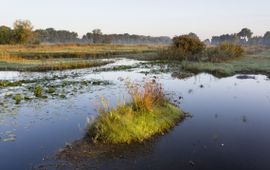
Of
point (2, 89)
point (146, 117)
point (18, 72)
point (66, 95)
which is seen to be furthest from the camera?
point (18, 72)

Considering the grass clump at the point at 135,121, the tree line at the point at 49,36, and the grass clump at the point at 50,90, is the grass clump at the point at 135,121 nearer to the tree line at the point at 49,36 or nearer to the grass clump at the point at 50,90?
the grass clump at the point at 50,90

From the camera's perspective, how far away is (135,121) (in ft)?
40.3

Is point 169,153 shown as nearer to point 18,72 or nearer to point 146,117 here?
point 146,117

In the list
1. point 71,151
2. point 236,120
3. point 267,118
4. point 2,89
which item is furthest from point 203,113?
point 2,89

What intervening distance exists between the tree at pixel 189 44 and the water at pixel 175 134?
29203 mm

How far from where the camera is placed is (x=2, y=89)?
22.4 metres

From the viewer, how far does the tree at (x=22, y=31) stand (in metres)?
90.4

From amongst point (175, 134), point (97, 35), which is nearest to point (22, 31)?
point (97, 35)

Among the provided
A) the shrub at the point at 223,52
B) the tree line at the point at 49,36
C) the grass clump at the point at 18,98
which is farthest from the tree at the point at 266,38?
the grass clump at the point at 18,98

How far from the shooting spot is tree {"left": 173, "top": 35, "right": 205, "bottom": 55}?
50125mm

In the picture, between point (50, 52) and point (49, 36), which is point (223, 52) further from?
point (49, 36)

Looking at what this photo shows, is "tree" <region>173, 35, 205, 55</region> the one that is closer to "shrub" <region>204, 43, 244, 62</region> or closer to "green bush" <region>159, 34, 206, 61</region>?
"green bush" <region>159, 34, 206, 61</region>

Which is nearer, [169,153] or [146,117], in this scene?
[169,153]

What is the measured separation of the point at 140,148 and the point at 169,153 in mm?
1136
